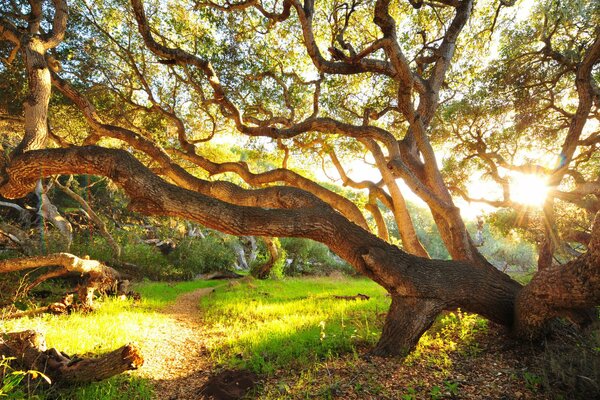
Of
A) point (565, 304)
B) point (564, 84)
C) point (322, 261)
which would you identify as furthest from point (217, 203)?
point (322, 261)

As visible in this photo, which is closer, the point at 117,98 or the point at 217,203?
the point at 217,203

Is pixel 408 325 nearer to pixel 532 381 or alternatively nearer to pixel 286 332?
pixel 532 381

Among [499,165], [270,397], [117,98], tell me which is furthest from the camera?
[499,165]

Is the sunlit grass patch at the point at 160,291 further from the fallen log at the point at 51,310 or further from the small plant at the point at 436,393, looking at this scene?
the small plant at the point at 436,393

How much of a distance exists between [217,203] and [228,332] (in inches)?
143

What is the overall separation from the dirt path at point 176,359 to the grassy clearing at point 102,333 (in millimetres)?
203

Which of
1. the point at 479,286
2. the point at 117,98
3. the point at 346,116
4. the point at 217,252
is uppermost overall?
the point at 346,116

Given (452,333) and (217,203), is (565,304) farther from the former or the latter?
(217,203)

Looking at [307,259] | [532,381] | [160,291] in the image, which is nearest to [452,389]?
[532,381]

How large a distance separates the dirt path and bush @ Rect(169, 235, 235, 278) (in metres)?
12.7

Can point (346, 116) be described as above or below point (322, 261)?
above

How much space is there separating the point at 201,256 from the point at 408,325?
1892 centimetres

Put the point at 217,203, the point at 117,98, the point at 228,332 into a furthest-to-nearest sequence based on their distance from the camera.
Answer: the point at 117,98, the point at 228,332, the point at 217,203

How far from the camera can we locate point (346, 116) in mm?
12266
